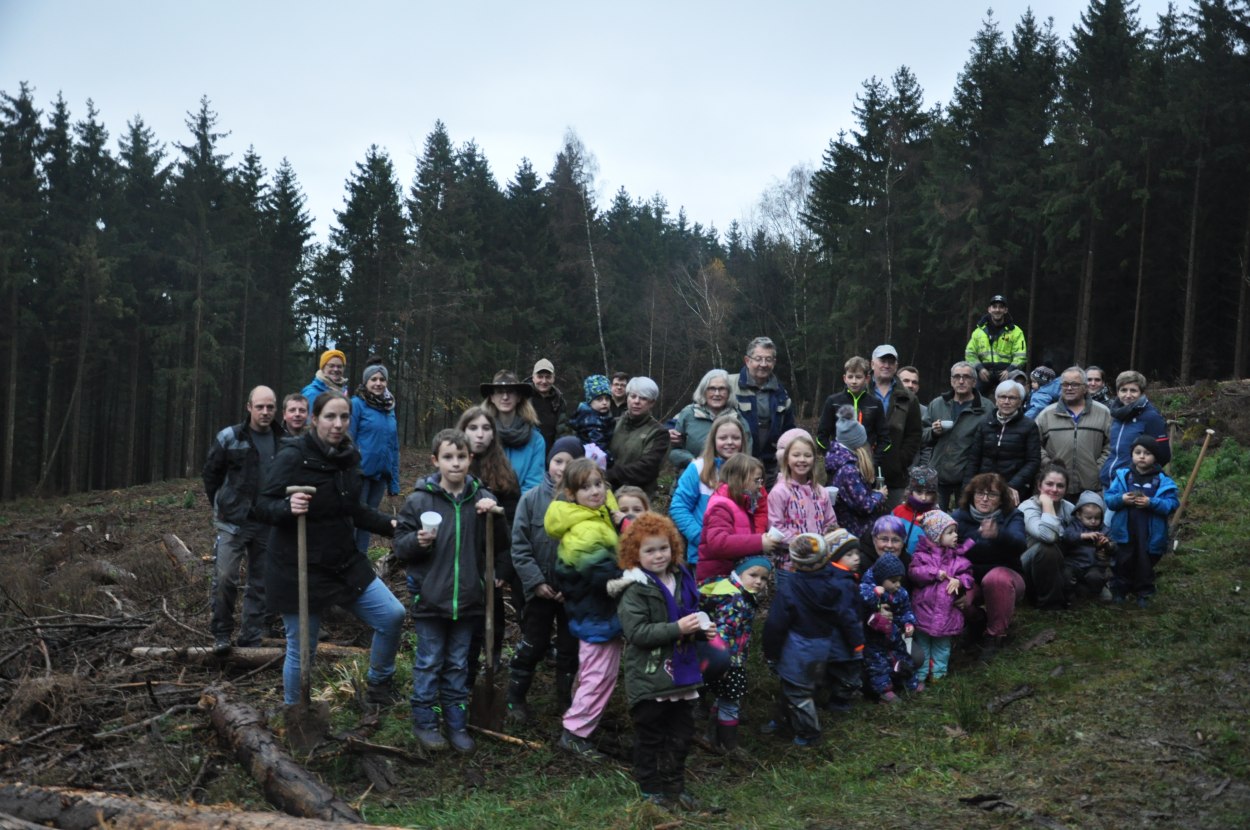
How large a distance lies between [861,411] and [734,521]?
107 inches

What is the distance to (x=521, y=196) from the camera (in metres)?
36.7

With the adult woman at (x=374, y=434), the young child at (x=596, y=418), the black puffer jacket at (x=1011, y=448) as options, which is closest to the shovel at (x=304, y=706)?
the adult woman at (x=374, y=434)

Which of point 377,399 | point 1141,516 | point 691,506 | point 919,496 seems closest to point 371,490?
point 377,399

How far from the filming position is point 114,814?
443cm

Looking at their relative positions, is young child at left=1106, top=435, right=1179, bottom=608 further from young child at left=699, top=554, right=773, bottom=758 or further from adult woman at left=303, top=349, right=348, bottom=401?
adult woman at left=303, top=349, right=348, bottom=401

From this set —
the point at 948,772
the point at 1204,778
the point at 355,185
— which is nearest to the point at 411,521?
the point at 948,772

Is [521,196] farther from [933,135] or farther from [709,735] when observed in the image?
[709,735]

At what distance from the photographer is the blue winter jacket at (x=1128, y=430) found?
28.3 ft

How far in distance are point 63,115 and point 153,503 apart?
2023cm

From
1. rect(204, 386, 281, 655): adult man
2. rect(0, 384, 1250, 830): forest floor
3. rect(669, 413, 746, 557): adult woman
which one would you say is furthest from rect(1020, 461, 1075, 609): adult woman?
rect(204, 386, 281, 655): adult man

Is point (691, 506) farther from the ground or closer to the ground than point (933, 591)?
farther from the ground

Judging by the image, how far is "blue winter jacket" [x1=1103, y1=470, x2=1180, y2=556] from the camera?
26.2 ft

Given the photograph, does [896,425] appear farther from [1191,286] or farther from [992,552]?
[1191,286]

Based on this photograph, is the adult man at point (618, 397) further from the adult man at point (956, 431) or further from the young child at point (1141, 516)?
the young child at point (1141, 516)
